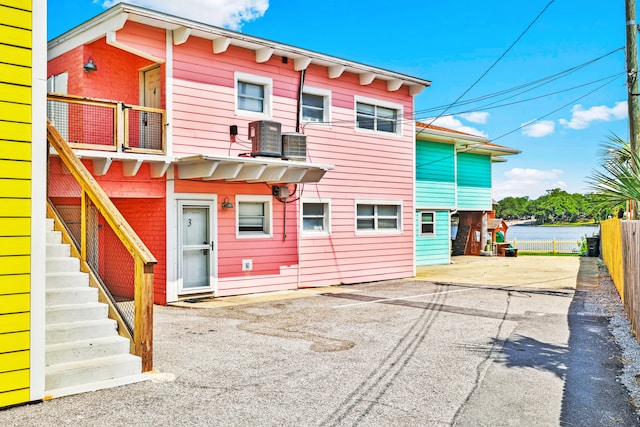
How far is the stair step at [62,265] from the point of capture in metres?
6.04

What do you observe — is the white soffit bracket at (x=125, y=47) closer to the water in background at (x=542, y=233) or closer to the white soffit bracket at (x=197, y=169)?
the white soffit bracket at (x=197, y=169)

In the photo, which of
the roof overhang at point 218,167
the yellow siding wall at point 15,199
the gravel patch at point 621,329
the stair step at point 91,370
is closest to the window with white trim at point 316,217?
the roof overhang at point 218,167

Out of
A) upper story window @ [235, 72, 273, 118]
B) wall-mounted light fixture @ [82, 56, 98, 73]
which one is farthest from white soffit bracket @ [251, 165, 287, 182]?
wall-mounted light fixture @ [82, 56, 98, 73]

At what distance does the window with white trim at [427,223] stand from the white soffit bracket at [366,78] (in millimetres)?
7542

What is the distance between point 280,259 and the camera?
1282cm

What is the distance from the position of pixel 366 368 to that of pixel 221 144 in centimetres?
709

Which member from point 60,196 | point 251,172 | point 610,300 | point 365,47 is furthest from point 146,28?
point 365,47

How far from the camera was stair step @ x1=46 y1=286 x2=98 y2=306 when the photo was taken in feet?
18.8

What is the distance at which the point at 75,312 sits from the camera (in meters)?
5.66

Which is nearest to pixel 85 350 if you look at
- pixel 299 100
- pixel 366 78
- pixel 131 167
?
pixel 131 167

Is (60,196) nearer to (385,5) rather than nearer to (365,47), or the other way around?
(385,5)

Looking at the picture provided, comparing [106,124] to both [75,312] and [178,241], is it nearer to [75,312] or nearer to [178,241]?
[178,241]

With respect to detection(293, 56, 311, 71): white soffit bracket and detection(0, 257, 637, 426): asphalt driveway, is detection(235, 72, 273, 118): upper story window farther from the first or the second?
detection(0, 257, 637, 426): asphalt driveway

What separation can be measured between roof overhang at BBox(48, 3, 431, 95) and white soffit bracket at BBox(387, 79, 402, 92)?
470mm
